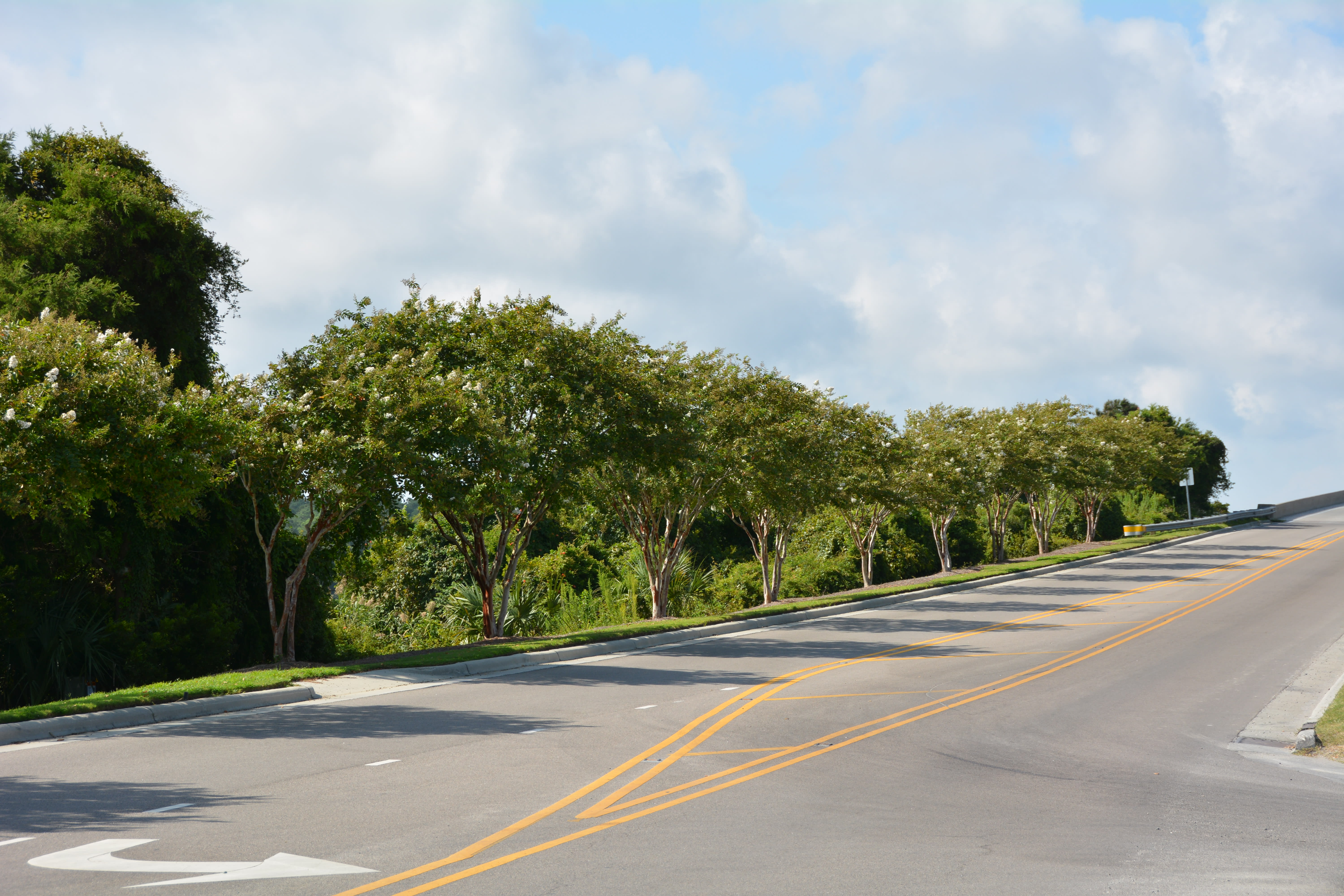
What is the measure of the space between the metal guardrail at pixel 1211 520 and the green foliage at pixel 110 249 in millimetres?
50725

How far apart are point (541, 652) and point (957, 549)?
111 feet

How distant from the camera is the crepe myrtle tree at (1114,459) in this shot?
4391 cm

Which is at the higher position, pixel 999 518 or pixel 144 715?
pixel 999 518

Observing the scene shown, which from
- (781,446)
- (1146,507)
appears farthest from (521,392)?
(1146,507)

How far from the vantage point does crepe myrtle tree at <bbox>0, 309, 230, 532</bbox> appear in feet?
37.2

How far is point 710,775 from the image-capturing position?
8.29m

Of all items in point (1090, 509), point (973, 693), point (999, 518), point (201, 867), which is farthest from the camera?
point (1090, 509)

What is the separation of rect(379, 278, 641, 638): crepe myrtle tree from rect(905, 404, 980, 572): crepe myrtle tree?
14.4m

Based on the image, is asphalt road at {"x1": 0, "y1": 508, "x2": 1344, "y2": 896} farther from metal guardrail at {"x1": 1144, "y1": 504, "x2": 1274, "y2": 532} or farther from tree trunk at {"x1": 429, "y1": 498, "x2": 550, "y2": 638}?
metal guardrail at {"x1": 1144, "y1": 504, "x2": 1274, "y2": 532}

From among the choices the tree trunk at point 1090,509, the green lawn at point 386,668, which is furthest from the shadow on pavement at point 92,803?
the tree trunk at point 1090,509

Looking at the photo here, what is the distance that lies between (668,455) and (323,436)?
7.41m

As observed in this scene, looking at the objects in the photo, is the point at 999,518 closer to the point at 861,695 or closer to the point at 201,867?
the point at 861,695

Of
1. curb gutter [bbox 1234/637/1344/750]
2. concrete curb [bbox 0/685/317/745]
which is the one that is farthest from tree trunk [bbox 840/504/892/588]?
concrete curb [bbox 0/685/317/745]

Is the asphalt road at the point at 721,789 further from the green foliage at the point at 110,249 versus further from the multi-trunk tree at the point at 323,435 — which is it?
the green foliage at the point at 110,249
